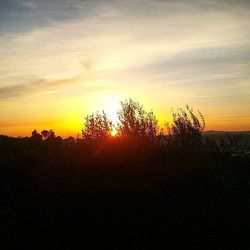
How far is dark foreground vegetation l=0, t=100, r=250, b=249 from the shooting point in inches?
327

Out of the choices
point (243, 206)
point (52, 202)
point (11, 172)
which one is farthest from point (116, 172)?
point (11, 172)

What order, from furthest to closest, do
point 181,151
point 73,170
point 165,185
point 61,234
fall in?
point 181,151
point 73,170
point 165,185
point 61,234

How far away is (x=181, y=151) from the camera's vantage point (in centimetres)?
1088

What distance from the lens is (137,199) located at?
28.1 feet

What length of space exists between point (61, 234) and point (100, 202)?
3.34 feet

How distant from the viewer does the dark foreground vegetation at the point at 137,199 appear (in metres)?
8.30

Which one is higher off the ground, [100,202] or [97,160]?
[97,160]

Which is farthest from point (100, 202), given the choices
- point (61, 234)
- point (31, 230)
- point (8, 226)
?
point (8, 226)

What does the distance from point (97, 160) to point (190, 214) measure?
288cm

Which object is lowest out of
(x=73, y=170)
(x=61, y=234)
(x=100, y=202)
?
(x=61, y=234)

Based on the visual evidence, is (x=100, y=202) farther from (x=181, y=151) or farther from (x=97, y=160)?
(x=181, y=151)

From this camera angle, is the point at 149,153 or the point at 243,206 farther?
the point at 149,153

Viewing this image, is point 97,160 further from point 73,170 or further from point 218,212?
point 218,212

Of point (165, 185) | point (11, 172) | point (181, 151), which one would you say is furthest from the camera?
point (11, 172)
